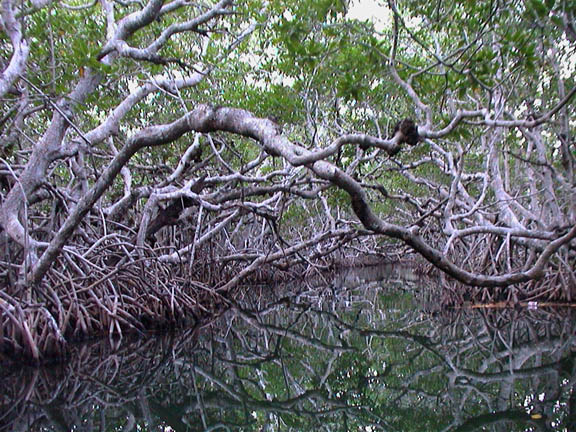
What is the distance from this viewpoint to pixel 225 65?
6.91 meters

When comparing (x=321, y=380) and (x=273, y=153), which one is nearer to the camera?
(x=273, y=153)

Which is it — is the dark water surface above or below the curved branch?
below

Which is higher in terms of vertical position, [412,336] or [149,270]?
[412,336]

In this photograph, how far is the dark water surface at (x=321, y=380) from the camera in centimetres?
282

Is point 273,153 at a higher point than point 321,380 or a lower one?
higher

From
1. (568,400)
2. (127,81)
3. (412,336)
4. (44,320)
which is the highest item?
(127,81)

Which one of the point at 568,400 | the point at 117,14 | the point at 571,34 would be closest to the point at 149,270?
the point at 117,14

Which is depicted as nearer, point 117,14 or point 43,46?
point 43,46

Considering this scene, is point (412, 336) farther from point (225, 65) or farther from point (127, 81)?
point (127, 81)

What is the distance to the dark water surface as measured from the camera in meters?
2.82

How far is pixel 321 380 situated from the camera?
3648 mm

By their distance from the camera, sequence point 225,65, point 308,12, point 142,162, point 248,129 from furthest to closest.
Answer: point 142,162, point 225,65, point 308,12, point 248,129

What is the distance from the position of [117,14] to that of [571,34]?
16.4ft

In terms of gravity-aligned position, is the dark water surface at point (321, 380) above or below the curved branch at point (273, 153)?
below
